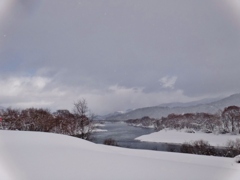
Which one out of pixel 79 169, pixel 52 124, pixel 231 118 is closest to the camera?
pixel 79 169

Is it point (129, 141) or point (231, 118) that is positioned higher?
point (231, 118)

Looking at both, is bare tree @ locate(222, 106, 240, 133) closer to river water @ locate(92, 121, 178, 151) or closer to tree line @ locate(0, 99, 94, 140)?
river water @ locate(92, 121, 178, 151)

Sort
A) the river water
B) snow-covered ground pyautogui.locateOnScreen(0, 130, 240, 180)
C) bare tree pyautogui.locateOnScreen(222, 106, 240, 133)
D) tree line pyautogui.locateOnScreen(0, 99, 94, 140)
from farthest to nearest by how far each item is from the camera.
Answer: bare tree pyautogui.locateOnScreen(222, 106, 240, 133) → the river water → tree line pyautogui.locateOnScreen(0, 99, 94, 140) → snow-covered ground pyautogui.locateOnScreen(0, 130, 240, 180)

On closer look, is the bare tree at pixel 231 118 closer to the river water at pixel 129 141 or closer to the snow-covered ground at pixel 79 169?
the river water at pixel 129 141

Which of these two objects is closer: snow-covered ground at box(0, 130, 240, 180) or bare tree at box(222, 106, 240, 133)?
snow-covered ground at box(0, 130, 240, 180)

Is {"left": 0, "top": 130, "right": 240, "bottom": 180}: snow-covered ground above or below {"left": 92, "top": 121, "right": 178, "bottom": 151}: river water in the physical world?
above

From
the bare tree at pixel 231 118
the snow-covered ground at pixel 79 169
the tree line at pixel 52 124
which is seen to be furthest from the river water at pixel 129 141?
the snow-covered ground at pixel 79 169

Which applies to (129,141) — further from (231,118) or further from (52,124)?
(231,118)

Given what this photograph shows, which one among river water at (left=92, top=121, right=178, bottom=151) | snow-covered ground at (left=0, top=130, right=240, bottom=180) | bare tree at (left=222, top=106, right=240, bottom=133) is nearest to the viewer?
snow-covered ground at (left=0, top=130, right=240, bottom=180)

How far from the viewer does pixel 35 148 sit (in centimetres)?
439

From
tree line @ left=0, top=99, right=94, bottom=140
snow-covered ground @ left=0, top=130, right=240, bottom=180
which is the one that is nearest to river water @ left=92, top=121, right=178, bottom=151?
tree line @ left=0, top=99, right=94, bottom=140

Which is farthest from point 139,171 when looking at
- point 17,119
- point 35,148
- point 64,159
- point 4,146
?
point 17,119

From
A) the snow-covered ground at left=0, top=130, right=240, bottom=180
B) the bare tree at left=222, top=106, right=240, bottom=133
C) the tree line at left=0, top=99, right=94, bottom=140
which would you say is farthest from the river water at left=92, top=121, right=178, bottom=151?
the snow-covered ground at left=0, top=130, right=240, bottom=180

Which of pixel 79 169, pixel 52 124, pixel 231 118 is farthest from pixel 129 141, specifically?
pixel 79 169
